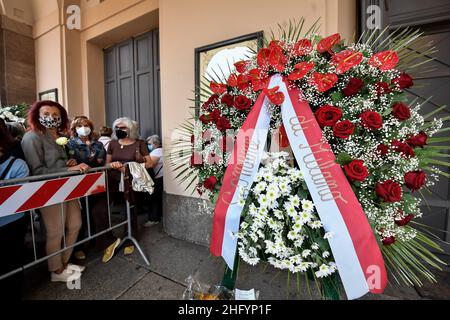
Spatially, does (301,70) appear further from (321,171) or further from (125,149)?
(125,149)

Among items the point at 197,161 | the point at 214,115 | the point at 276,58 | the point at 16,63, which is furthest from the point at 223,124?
the point at 16,63

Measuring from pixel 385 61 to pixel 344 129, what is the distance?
0.42 meters

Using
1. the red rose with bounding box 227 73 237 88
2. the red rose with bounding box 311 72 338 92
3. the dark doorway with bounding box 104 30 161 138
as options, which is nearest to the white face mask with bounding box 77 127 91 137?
the dark doorway with bounding box 104 30 161 138

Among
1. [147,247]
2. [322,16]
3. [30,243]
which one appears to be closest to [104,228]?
[147,247]

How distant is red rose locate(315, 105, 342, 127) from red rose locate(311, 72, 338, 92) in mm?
92

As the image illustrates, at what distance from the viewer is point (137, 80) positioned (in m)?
4.53

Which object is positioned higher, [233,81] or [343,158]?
[233,81]

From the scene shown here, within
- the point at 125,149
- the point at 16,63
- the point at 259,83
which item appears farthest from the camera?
the point at 16,63

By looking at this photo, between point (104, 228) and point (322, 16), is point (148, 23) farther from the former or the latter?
point (104, 228)

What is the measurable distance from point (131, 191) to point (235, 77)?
78.1 inches

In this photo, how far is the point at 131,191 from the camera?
2566 millimetres

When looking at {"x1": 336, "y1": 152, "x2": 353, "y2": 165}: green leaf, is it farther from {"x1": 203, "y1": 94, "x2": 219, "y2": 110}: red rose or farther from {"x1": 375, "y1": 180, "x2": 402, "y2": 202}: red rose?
{"x1": 203, "y1": 94, "x2": 219, "y2": 110}: red rose

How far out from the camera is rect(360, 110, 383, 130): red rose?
36.5 inches
